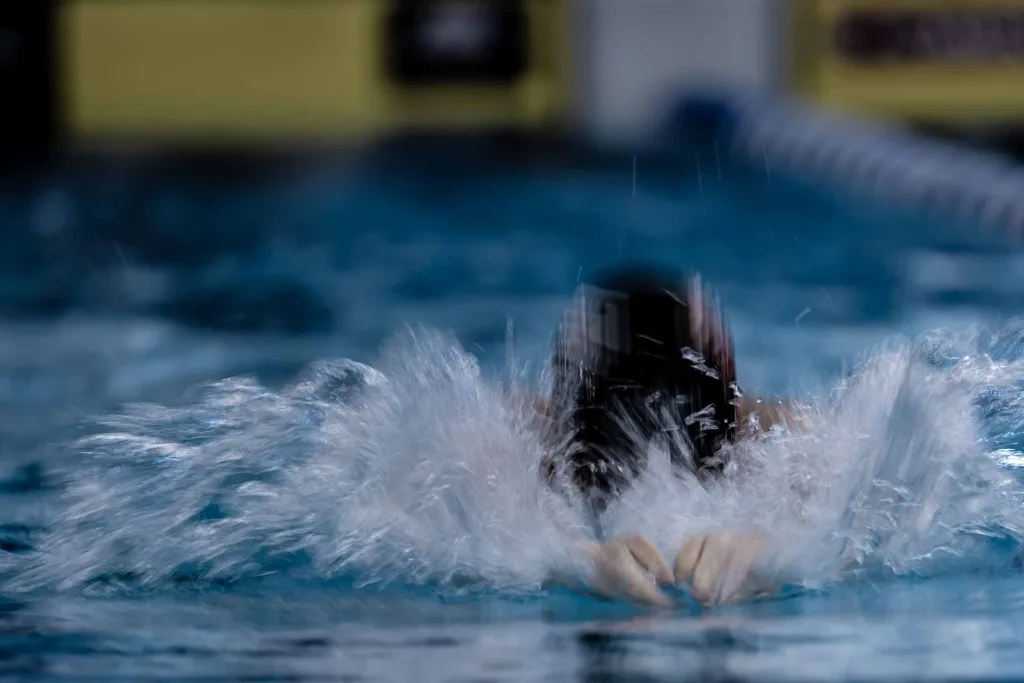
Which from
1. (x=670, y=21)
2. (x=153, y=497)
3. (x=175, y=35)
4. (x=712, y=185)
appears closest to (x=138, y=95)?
(x=175, y=35)

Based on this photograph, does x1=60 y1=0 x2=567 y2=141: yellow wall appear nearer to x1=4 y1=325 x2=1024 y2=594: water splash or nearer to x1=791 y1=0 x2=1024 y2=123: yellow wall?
x1=791 y1=0 x2=1024 y2=123: yellow wall

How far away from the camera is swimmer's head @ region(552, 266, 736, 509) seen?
5.65ft

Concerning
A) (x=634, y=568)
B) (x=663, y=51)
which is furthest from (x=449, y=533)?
(x=663, y=51)

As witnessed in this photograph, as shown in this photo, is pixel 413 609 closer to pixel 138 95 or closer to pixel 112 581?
pixel 112 581

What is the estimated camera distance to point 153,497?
195 centimetres

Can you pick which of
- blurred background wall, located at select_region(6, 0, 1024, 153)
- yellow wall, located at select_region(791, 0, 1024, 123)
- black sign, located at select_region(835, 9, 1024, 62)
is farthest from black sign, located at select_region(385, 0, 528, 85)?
black sign, located at select_region(835, 9, 1024, 62)

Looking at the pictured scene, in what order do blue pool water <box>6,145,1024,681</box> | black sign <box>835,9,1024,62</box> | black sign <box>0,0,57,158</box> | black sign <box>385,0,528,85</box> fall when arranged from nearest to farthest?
blue pool water <box>6,145,1024,681</box>
black sign <box>835,9,1024,62</box>
black sign <box>385,0,528,85</box>
black sign <box>0,0,57,158</box>

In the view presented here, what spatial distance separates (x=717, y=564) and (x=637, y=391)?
21 centimetres

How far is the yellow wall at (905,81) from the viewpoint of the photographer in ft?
28.2

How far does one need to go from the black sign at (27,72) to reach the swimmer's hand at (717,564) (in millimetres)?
7990

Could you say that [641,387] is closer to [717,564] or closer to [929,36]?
[717,564]

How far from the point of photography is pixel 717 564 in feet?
5.31

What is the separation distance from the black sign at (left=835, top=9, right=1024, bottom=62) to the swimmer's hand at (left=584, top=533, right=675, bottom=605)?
7424 millimetres

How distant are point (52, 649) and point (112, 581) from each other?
0.76 feet
